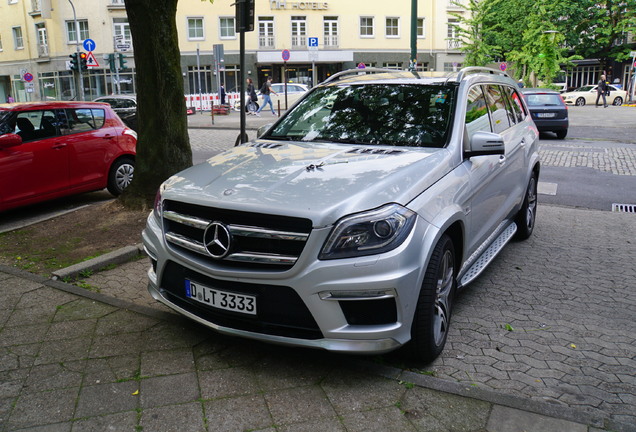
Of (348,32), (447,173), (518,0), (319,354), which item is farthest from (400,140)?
(518,0)

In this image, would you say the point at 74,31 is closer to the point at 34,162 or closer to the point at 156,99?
the point at 34,162

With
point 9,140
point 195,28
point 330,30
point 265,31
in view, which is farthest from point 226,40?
point 9,140

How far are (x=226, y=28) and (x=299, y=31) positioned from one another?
572 centimetres

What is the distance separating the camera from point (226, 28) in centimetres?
4681

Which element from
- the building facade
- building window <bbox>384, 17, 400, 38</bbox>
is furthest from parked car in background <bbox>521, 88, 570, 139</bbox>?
building window <bbox>384, 17, 400, 38</bbox>

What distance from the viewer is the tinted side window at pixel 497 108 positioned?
540 centimetres

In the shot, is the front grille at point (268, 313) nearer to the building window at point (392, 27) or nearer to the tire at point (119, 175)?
the tire at point (119, 175)

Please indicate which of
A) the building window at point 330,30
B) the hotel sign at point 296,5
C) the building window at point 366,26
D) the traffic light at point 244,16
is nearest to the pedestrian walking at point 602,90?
the building window at point 366,26

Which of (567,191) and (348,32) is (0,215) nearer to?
(567,191)

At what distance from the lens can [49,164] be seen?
321 inches

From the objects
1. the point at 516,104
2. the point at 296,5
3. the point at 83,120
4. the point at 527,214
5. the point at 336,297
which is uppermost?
the point at 296,5

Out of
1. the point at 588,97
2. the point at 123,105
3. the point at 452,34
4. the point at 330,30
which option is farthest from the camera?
the point at 452,34

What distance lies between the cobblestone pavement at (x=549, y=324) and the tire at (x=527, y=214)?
133 mm

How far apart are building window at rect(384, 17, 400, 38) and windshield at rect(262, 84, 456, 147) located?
154 ft
